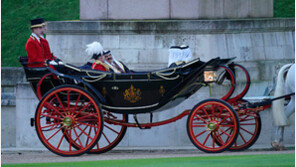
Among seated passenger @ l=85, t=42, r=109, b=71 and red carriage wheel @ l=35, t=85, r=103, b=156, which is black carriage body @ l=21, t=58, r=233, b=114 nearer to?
red carriage wheel @ l=35, t=85, r=103, b=156

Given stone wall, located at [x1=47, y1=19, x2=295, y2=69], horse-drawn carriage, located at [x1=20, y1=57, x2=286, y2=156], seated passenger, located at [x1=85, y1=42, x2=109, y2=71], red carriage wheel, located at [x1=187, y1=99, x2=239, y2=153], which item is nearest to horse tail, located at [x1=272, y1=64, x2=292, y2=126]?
horse-drawn carriage, located at [x1=20, y1=57, x2=286, y2=156]

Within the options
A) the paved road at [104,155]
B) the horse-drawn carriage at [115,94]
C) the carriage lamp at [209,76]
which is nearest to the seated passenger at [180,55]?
the horse-drawn carriage at [115,94]

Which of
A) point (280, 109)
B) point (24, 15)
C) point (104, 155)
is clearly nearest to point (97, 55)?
point (104, 155)

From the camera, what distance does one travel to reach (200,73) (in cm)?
991

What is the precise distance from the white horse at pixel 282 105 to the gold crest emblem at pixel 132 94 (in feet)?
6.81

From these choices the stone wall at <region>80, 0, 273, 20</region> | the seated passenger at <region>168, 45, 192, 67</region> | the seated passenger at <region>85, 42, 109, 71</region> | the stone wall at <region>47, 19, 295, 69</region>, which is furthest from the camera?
the stone wall at <region>80, 0, 273, 20</region>

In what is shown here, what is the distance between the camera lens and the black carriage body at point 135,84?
9.98 metres

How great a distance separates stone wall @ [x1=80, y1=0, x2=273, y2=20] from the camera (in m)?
13.3

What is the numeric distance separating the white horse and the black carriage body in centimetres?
123

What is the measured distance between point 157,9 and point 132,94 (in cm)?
357

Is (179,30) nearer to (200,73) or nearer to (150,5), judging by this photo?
(150,5)

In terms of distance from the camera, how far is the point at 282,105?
35.2 feet

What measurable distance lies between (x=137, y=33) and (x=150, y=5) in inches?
23.2

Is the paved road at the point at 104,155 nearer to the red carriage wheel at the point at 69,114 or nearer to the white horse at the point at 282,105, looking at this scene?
the red carriage wheel at the point at 69,114
